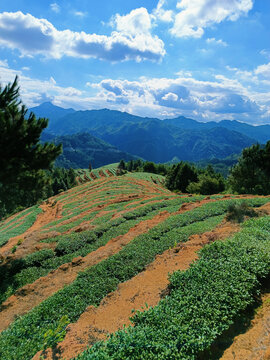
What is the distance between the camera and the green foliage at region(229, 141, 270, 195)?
39406 millimetres

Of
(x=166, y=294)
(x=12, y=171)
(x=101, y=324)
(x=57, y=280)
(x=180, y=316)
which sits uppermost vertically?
(x=12, y=171)

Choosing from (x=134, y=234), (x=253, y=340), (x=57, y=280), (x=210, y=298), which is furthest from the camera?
(x=134, y=234)

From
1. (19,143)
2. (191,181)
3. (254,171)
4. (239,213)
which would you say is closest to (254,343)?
(239,213)

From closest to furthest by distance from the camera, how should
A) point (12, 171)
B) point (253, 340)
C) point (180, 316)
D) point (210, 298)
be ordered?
point (253, 340) < point (180, 316) < point (210, 298) < point (12, 171)

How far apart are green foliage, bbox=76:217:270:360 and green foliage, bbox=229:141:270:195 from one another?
36461 millimetres

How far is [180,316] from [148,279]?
3.43 metres

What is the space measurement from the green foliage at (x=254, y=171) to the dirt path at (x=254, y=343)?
39961 millimetres

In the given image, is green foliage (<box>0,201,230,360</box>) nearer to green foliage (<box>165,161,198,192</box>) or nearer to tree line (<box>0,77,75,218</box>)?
tree line (<box>0,77,75,218</box>)

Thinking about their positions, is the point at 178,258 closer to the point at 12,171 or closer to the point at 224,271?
the point at 224,271

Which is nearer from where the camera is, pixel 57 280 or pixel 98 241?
pixel 57 280

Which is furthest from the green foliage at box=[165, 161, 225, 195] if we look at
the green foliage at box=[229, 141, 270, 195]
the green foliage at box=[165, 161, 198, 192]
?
the green foliage at box=[229, 141, 270, 195]

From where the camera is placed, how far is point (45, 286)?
1127cm

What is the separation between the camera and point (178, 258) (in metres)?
10.4

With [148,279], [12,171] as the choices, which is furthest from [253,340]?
[12,171]
